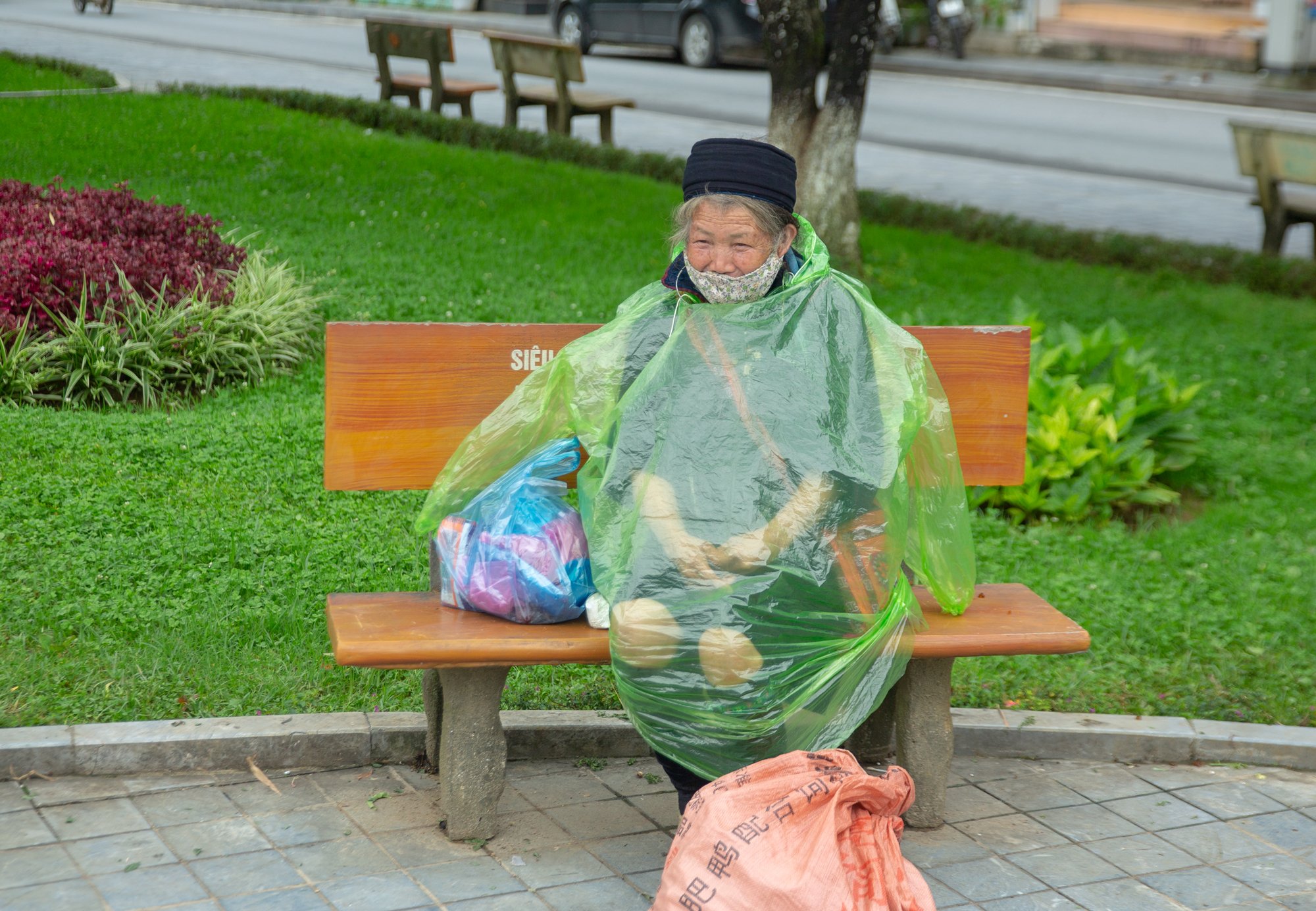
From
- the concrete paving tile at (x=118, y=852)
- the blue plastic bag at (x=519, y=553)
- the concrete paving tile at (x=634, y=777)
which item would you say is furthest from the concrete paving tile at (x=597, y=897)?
the concrete paving tile at (x=118, y=852)

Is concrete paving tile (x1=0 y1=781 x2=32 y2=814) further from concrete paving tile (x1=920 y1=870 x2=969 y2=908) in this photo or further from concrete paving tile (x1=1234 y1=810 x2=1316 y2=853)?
concrete paving tile (x1=1234 y1=810 x2=1316 y2=853)

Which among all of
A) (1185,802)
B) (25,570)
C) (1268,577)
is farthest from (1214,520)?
(25,570)

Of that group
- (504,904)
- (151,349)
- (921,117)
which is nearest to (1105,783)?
(504,904)

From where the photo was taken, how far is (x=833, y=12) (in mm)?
8078

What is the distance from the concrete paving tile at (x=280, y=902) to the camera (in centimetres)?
287

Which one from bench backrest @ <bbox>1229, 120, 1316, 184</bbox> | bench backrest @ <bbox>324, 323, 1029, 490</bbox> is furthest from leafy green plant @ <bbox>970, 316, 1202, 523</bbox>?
bench backrest @ <bbox>1229, 120, 1316, 184</bbox>

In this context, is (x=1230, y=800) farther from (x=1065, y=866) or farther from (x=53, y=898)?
(x=53, y=898)

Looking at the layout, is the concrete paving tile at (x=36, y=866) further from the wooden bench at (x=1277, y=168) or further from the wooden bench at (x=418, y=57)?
the wooden bench at (x=418, y=57)

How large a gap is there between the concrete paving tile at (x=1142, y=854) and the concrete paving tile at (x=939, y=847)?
28 centimetres

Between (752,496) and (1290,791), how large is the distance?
1.77m

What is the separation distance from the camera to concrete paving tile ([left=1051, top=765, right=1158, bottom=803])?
362 centimetres

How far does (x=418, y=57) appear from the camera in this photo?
12703 mm

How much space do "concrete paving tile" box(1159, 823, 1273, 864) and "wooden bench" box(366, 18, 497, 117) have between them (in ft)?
34.2

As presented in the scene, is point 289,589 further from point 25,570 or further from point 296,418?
point 296,418
